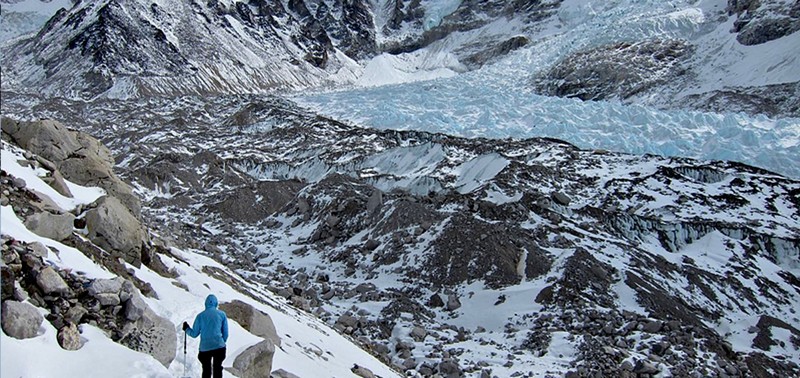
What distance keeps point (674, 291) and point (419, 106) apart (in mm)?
64582

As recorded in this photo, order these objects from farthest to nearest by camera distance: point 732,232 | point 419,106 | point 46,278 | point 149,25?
1. point 149,25
2. point 419,106
3. point 732,232
4. point 46,278

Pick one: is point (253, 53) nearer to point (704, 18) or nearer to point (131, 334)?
point (704, 18)

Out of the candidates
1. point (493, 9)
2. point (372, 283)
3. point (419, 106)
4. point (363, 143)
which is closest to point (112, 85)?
point (419, 106)

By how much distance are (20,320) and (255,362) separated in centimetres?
314

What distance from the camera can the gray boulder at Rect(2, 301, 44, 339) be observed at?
6.53m

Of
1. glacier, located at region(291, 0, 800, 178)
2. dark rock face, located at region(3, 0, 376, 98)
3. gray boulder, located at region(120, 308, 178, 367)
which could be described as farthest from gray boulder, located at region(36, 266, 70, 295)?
dark rock face, located at region(3, 0, 376, 98)

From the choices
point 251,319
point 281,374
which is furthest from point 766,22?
point 281,374

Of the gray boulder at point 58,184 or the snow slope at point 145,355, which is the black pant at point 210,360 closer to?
the snow slope at point 145,355

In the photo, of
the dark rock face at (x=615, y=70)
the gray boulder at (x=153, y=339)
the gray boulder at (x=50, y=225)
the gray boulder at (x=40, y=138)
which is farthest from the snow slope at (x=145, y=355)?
the dark rock face at (x=615, y=70)

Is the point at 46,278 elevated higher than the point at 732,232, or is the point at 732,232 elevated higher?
the point at 46,278

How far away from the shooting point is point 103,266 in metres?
9.70

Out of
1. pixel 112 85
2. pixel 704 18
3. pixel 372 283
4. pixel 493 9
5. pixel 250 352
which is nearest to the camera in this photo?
pixel 250 352

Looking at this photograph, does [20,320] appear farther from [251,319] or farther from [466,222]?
[466,222]

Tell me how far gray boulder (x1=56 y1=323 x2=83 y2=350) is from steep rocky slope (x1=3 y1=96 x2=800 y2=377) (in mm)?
11751
